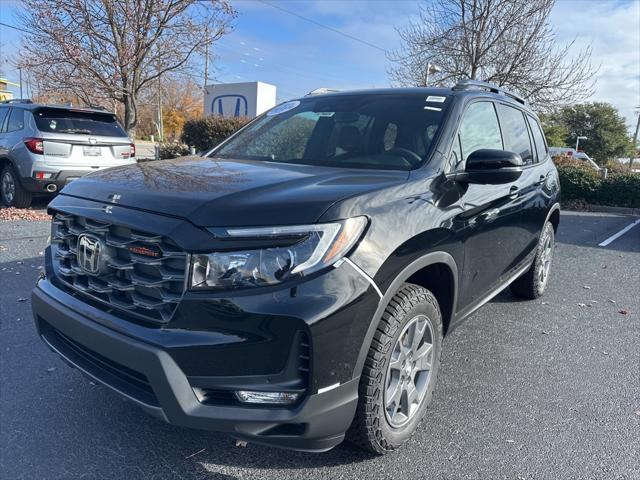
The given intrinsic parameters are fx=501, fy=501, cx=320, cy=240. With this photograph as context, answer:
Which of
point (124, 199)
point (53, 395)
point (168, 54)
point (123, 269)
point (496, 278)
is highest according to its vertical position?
point (168, 54)

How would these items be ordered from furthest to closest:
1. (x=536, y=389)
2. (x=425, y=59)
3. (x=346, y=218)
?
(x=425, y=59)
(x=536, y=389)
(x=346, y=218)

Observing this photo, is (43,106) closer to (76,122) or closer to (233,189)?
(76,122)

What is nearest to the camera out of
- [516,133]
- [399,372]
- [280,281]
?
[280,281]

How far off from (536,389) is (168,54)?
11969 millimetres

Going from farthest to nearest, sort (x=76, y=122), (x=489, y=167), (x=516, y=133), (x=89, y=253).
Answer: (x=76, y=122) < (x=516, y=133) < (x=489, y=167) < (x=89, y=253)

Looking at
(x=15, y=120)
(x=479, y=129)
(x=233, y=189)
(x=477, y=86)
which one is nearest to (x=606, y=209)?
(x=477, y=86)

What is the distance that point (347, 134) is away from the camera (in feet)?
11.0

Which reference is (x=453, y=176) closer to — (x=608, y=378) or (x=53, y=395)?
(x=608, y=378)

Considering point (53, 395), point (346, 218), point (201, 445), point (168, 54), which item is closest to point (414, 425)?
Answer: point (201, 445)

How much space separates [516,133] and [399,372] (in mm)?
2626

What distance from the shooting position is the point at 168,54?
12.5m

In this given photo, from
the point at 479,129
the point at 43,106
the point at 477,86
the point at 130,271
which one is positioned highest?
the point at 477,86

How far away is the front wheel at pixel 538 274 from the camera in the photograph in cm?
485

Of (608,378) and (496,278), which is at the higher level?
(496,278)
